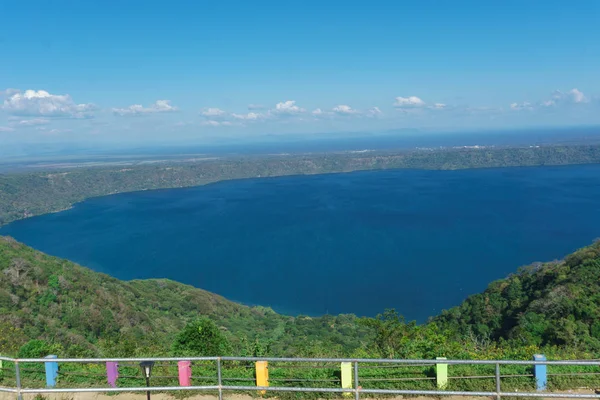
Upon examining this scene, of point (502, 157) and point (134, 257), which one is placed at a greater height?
point (502, 157)

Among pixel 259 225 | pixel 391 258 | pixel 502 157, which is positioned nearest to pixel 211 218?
pixel 259 225

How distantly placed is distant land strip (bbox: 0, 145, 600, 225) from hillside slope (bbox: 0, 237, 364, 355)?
77.7m

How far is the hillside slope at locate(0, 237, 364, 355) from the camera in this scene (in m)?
18.4

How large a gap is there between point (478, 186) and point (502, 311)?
9323 cm

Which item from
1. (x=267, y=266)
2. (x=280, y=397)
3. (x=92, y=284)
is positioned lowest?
(x=267, y=266)

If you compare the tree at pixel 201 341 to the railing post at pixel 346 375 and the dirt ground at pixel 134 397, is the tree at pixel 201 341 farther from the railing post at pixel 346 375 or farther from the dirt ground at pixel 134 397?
the railing post at pixel 346 375

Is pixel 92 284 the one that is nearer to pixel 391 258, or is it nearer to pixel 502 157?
pixel 391 258

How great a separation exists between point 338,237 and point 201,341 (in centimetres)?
5897

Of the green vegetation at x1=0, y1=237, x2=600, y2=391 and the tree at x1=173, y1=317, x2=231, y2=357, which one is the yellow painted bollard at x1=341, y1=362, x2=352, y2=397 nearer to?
the green vegetation at x1=0, y1=237, x2=600, y2=391

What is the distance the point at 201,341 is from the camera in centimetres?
1070


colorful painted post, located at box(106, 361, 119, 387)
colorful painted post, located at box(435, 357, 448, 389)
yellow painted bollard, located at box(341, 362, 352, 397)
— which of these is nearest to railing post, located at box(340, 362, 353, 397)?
yellow painted bollard, located at box(341, 362, 352, 397)

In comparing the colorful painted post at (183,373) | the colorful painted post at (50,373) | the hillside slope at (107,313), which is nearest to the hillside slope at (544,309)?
the hillside slope at (107,313)

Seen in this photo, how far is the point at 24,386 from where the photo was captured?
714 cm

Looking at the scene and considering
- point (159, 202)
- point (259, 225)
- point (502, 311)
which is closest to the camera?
point (502, 311)
